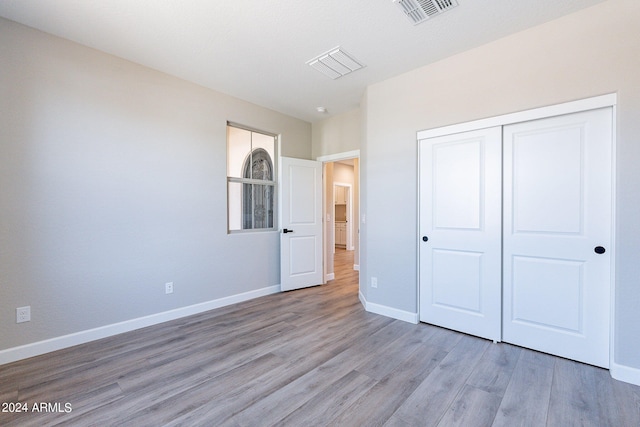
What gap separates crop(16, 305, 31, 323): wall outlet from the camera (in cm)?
229

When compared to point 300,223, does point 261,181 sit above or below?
above

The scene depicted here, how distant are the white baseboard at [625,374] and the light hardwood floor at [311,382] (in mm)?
55

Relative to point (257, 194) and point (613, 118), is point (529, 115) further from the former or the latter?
point (257, 194)

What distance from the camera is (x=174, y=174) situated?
10.5 ft

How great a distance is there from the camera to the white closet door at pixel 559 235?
6.97 feet

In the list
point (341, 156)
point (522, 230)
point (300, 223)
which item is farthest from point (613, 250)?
point (300, 223)

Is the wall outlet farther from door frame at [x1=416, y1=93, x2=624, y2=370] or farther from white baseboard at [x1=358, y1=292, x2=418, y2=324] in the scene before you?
door frame at [x1=416, y1=93, x2=624, y2=370]

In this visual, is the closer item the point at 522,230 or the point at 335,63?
the point at 522,230

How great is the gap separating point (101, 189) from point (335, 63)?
8.66ft

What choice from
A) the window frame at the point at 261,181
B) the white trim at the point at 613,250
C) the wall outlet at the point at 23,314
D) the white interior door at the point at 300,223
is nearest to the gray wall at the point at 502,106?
the white trim at the point at 613,250

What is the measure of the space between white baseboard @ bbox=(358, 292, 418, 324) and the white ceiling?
8.78 feet

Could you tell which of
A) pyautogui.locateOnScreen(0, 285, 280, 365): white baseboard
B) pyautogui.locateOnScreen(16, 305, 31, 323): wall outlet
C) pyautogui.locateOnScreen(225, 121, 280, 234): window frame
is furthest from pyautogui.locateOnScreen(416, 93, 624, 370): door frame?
pyautogui.locateOnScreen(16, 305, 31, 323): wall outlet

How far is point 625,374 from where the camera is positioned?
196 centimetres

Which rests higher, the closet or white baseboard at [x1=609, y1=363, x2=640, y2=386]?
the closet
